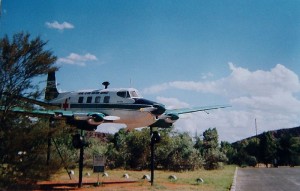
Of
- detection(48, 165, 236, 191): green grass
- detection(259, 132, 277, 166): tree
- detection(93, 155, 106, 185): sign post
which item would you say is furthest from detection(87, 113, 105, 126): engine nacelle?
detection(259, 132, 277, 166): tree

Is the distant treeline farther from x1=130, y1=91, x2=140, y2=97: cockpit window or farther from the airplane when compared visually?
x1=130, y1=91, x2=140, y2=97: cockpit window

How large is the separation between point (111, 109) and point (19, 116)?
8885 mm

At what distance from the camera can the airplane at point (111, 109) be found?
20312 mm

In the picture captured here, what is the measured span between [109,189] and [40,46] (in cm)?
926

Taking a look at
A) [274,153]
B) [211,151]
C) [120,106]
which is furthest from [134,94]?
[274,153]

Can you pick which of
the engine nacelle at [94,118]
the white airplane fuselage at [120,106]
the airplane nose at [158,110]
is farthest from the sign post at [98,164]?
the airplane nose at [158,110]

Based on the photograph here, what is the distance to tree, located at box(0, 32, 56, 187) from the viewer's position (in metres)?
13.0

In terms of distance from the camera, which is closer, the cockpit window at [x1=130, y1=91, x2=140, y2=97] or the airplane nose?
the airplane nose

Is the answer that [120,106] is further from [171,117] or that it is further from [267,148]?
[267,148]

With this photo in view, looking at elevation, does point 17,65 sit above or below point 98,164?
above

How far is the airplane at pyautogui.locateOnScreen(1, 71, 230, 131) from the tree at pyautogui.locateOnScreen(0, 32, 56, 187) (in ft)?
15.2

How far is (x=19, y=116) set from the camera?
13727 mm

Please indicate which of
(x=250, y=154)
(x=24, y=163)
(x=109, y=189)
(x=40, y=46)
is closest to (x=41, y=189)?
(x=109, y=189)

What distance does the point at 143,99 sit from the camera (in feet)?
71.5
